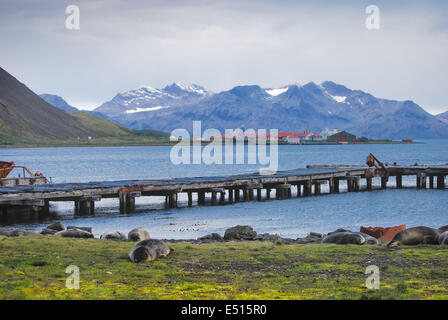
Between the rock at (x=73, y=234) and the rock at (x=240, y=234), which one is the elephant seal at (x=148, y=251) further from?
the rock at (x=240, y=234)

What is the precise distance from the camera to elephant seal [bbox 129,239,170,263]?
18.4 meters

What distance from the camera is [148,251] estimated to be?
1875 cm

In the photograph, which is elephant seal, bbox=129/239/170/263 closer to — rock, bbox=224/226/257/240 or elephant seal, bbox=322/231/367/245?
elephant seal, bbox=322/231/367/245

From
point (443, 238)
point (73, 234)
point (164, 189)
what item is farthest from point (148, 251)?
point (164, 189)

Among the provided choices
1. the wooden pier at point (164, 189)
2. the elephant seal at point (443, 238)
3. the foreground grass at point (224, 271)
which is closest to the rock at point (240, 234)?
the foreground grass at point (224, 271)

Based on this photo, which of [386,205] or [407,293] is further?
[386,205]

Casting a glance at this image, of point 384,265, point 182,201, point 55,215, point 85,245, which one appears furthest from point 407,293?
point 182,201

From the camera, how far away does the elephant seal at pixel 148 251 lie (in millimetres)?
18422

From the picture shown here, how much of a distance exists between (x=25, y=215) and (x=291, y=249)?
26.4m

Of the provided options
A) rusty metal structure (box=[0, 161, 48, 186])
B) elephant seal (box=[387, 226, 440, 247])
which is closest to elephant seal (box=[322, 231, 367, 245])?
elephant seal (box=[387, 226, 440, 247])

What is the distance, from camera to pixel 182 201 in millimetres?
55500

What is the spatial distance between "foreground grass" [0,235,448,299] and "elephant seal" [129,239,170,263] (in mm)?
314
